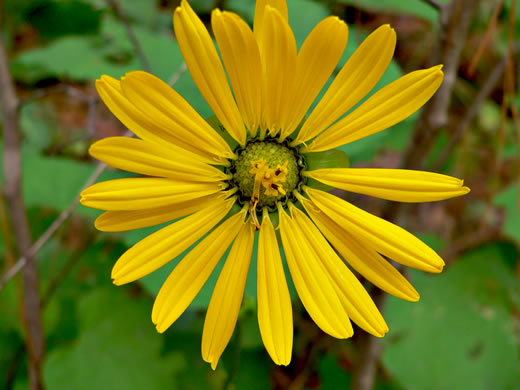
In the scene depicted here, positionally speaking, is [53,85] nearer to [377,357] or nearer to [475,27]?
[377,357]

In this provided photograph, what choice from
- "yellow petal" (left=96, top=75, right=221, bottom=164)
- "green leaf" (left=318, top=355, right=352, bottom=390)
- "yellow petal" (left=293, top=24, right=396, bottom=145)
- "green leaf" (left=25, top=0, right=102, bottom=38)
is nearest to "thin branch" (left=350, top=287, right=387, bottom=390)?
"green leaf" (left=318, top=355, right=352, bottom=390)

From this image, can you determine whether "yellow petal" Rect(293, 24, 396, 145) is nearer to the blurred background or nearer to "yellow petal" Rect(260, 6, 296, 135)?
"yellow petal" Rect(260, 6, 296, 135)

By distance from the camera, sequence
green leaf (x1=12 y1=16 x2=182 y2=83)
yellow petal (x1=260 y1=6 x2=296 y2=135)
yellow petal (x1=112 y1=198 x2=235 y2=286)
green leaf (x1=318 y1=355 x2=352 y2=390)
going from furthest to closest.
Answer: green leaf (x1=318 y1=355 x2=352 y2=390) < green leaf (x1=12 y1=16 x2=182 y2=83) < yellow petal (x1=112 y1=198 x2=235 y2=286) < yellow petal (x1=260 y1=6 x2=296 y2=135)

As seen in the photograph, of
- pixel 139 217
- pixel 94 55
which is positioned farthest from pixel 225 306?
pixel 94 55

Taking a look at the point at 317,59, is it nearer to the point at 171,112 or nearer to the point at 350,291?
the point at 171,112

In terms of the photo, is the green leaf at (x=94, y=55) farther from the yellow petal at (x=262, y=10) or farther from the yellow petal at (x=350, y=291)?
the yellow petal at (x=350, y=291)

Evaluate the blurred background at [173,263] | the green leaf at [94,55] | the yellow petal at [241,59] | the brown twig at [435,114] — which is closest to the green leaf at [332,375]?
the blurred background at [173,263]
